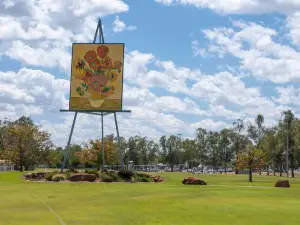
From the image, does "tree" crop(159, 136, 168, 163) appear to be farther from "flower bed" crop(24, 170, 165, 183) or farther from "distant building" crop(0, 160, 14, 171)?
"flower bed" crop(24, 170, 165, 183)

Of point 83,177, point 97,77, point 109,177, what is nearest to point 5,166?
point 97,77

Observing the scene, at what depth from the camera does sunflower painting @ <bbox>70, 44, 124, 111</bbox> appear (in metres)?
53.6

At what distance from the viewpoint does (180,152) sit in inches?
6663

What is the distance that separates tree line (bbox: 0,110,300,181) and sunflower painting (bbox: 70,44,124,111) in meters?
21.3

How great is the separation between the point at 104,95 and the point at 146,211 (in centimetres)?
3472

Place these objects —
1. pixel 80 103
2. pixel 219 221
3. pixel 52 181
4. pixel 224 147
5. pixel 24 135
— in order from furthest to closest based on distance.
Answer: pixel 224 147 < pixel 24 135 < pixel 80 103 < pixel 52 181 < pixel 219 221

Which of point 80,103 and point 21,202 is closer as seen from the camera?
point 21,202

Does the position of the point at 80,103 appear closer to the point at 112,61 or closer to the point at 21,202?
the point at 112,61

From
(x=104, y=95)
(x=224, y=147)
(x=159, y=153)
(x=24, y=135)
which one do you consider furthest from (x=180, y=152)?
(x=104, y=95)

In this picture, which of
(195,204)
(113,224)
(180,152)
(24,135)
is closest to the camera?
(113,224)

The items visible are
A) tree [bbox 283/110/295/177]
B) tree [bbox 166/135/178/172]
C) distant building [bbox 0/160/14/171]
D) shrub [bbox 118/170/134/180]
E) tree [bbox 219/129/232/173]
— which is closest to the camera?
shrub [bbox 118/170/134/180]

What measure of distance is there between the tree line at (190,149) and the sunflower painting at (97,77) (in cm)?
2126

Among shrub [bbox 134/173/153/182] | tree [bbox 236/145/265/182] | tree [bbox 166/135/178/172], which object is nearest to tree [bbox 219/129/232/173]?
tree [bbox 166/135/178/172]

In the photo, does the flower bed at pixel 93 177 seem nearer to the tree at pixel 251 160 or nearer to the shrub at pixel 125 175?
the shrub at pixel 125 175
